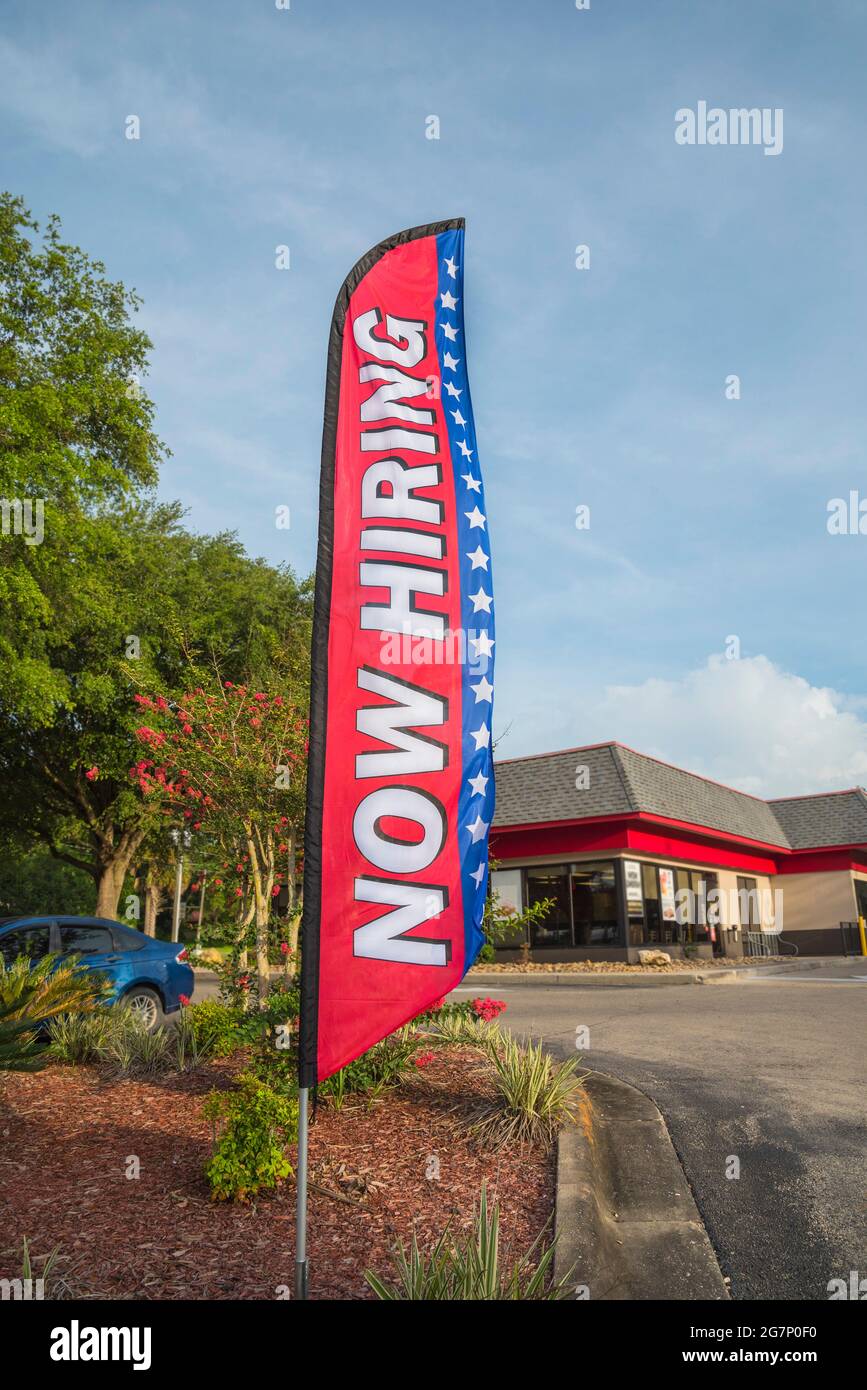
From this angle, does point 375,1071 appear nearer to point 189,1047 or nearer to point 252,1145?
point 252,1145

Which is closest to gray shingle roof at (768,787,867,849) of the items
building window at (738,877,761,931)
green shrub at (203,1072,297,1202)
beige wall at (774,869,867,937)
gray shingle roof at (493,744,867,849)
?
gray shingle roof at (493,744,867,849)

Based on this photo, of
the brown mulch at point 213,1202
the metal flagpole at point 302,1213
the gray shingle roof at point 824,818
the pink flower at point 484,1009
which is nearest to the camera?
the metal flagpole at point 302,1213

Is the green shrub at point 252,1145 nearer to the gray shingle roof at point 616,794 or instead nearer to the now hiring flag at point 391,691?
the now hiring flag at point 391,691

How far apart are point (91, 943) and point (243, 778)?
421cm

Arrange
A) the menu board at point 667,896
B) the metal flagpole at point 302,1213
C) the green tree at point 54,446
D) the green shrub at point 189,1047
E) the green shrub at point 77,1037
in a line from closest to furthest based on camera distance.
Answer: the metal flagpole at point 302,1213
the green shrub at point 189,1047
the green shrub at point 77,1037
the green tree at point 54,446
the menu board at point 667,896

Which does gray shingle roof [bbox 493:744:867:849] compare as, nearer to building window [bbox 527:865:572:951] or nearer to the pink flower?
building window [bbox 527:865:572:951]

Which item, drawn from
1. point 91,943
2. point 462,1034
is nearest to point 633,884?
point 91,943

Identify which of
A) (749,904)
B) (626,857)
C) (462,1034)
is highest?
(626,857)

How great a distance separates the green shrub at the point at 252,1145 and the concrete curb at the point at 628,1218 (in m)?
1.39

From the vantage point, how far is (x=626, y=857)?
2364 centimetres

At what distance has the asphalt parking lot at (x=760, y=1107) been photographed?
393cm

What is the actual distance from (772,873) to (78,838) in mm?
27451

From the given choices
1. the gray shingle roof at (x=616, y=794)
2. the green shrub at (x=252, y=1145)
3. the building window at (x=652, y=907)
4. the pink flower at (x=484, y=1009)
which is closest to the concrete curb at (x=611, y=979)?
the building window at (x=652, y=907)
